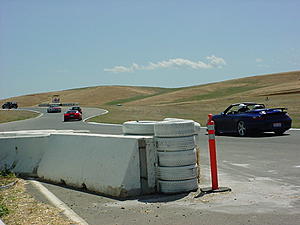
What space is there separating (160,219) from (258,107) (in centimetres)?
1284

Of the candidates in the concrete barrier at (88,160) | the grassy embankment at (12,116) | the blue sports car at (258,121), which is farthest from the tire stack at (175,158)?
the grassy embankment at (12,116)

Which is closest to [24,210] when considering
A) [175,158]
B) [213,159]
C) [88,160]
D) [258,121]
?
[88,160]

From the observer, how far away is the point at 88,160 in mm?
8070

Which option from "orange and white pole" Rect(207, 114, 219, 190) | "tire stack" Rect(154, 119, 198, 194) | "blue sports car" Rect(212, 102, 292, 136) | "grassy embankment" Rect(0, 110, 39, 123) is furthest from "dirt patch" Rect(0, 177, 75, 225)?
"grassy embankment" Rect(0, 110, 39, 123)

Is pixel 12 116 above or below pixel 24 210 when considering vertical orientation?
above

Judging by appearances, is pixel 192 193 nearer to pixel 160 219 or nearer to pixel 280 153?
pixel 160 219

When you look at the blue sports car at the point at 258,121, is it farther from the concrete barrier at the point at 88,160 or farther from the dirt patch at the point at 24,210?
the dirt patch at the point at 24,210

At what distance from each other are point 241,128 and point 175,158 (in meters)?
10.6

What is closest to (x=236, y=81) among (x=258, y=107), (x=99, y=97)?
(x=99, y=97)

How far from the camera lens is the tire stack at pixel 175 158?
7285 mm

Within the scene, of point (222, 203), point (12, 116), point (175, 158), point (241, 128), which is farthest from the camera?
point (12, 116)

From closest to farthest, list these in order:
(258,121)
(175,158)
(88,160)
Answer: (175,158) < (88,160) < (258,121)

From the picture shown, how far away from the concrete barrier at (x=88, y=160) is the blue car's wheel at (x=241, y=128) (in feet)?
30.6

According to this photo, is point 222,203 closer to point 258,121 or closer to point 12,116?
point 258,121
